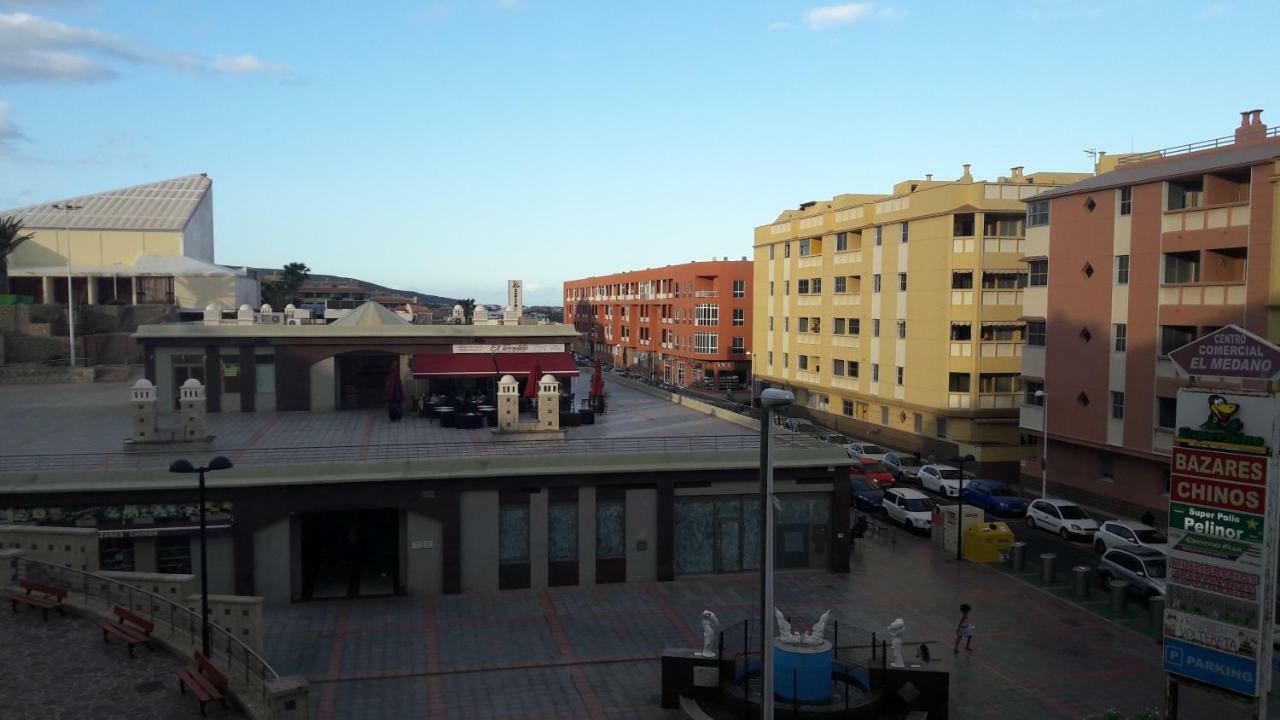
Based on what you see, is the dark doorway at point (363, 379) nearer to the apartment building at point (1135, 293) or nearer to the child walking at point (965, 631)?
the child walking at point (965, 631)

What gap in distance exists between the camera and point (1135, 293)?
129 feet

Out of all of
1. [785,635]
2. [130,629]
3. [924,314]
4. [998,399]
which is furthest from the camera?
[924,314]

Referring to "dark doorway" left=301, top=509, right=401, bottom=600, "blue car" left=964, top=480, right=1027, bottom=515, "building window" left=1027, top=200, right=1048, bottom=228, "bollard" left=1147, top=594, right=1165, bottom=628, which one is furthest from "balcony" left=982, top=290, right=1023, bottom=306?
"dark doorway" left=301, top=509, right=401, bottom=600

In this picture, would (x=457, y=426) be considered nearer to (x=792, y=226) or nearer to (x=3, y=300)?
(x=792, y=226)

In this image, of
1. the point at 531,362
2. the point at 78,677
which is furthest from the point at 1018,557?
the point at 78,677

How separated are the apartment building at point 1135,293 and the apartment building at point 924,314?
5375mm

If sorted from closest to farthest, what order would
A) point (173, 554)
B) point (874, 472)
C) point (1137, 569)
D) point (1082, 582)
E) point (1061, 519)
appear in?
point (173, 554), point (1082, 582), point (1137, 569), point (1061, 519), point (874, 472)

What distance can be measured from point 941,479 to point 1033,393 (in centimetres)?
729

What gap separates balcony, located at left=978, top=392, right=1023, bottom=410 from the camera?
170 ft

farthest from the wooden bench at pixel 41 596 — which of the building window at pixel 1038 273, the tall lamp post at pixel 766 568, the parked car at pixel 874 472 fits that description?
the building window at pixel 1038 273

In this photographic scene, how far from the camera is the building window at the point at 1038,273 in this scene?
45.5 metres

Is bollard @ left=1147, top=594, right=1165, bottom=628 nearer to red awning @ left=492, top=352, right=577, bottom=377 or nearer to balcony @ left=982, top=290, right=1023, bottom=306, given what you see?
red awning @ left=492, top=352, right=577, bottom=377

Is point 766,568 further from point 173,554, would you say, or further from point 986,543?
point 986,543

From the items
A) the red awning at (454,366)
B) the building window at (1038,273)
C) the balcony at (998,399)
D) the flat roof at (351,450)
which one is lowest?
the balcony at (998,399)
